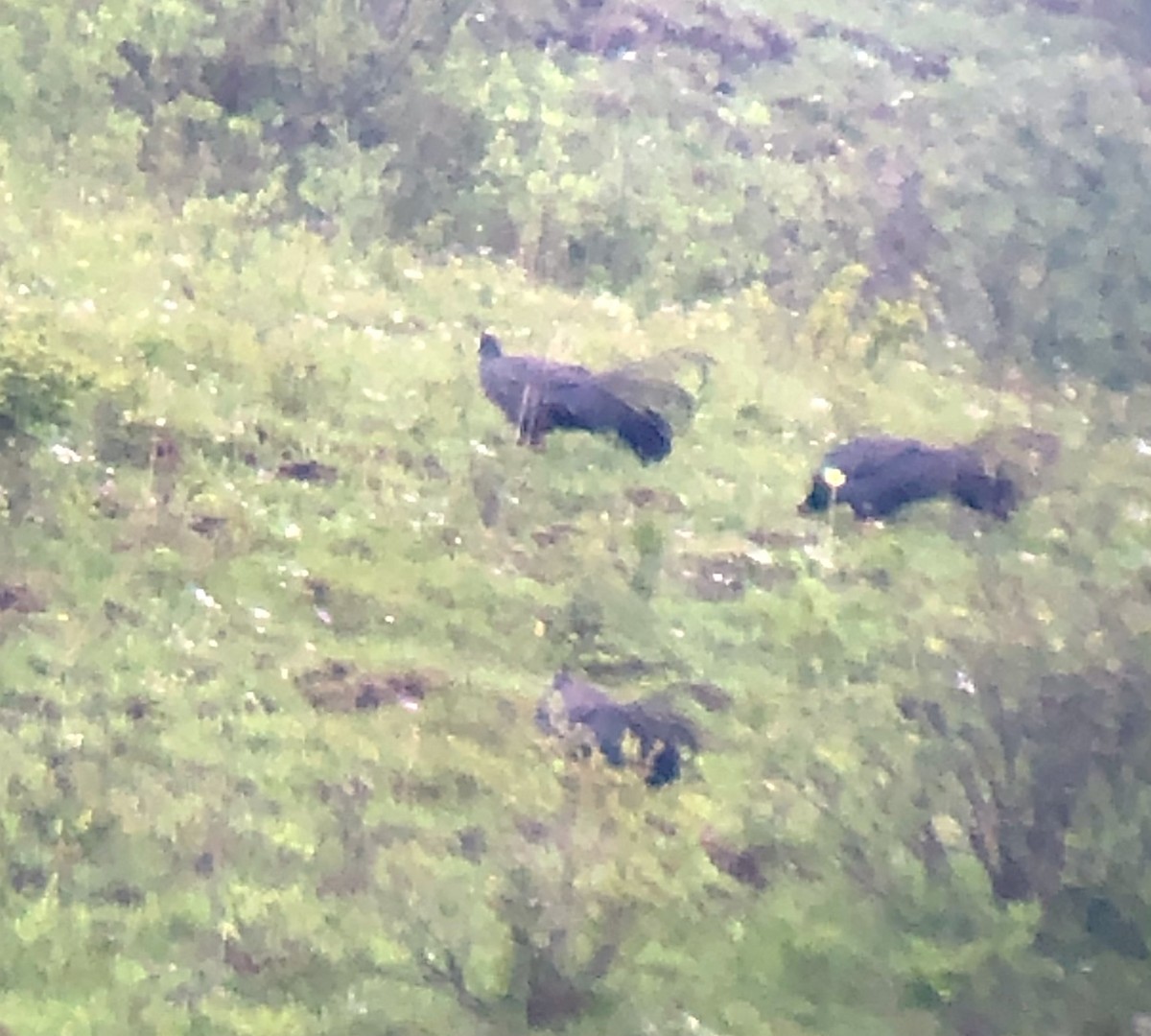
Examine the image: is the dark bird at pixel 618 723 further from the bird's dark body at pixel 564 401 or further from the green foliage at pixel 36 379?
the green foliage at pixel 36 379

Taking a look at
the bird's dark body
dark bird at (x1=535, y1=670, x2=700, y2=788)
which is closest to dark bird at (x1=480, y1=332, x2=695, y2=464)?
the bird's dark body

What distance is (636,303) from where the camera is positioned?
5.31 ft

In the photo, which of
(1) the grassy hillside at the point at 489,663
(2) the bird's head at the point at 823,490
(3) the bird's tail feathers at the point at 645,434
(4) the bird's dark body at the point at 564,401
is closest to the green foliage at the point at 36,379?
(1) the grassy hillside at the point at 489,663

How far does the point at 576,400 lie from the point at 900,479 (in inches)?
15.2

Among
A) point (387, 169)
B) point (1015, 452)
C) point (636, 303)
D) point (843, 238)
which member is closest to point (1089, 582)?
point (1015, 452)

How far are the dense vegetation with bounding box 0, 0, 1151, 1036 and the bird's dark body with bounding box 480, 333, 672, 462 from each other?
2 cm

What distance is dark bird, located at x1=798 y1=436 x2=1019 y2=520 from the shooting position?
1.57 meters

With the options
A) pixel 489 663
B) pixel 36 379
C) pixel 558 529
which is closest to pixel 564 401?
pixel 558 529

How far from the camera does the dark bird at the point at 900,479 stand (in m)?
1.57

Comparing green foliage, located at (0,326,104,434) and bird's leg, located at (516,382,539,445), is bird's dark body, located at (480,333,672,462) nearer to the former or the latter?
bird's leg, located at (516,382,539,445)

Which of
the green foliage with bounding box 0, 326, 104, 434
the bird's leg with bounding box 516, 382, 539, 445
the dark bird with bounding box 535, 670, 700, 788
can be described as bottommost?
the dark bird with bounding box 535, 670, 700, 788

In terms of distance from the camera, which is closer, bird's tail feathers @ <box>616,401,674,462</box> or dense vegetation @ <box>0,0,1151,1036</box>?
dense vegetation @ <box>0,0,1151,1036</box>

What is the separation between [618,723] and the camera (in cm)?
149

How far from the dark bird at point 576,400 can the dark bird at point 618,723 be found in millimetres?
281
